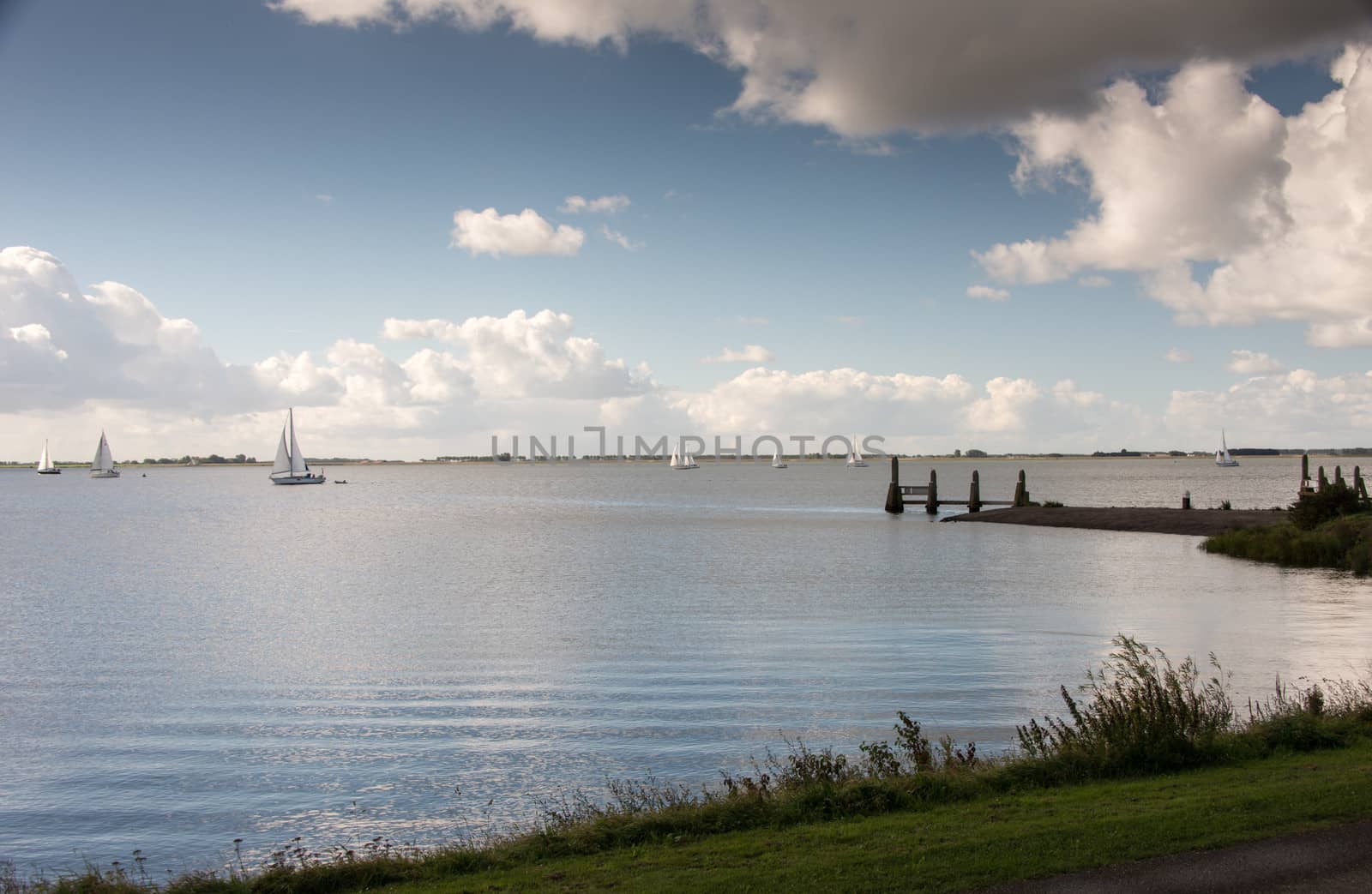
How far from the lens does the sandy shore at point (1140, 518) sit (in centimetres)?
5581

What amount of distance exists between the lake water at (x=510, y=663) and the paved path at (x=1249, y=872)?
24.0ft

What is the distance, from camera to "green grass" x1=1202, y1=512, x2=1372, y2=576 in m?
39.1

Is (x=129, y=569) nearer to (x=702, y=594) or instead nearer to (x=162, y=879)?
(x=702, y=594)

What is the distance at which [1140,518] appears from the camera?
206 feet

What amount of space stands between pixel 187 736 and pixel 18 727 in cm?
416

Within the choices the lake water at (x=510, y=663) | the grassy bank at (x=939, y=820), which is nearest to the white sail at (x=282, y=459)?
the lake water at (x=510, y=663)

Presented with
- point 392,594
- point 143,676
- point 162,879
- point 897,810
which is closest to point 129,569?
point 392,594

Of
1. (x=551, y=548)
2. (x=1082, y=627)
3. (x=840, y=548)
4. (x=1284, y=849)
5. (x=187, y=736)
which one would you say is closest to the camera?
(x=1284, y=849)

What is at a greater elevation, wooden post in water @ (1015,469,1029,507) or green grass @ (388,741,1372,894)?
wooden post in water @ (1015,469,1029,507)

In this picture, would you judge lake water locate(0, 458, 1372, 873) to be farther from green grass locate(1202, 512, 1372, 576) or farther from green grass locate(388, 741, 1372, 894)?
green grass locate(388, 741, 1372, 894)

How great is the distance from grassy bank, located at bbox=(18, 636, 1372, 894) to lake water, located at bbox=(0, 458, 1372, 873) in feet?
9.76

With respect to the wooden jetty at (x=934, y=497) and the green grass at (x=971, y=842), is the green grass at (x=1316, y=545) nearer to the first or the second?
the wooden jetty at (x=934, y=497)

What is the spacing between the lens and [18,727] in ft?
64.4

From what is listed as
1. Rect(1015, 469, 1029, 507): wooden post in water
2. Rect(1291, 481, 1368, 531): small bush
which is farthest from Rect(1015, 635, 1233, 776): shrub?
Rect(1015, 469, 1029, 507): wooden post in water
